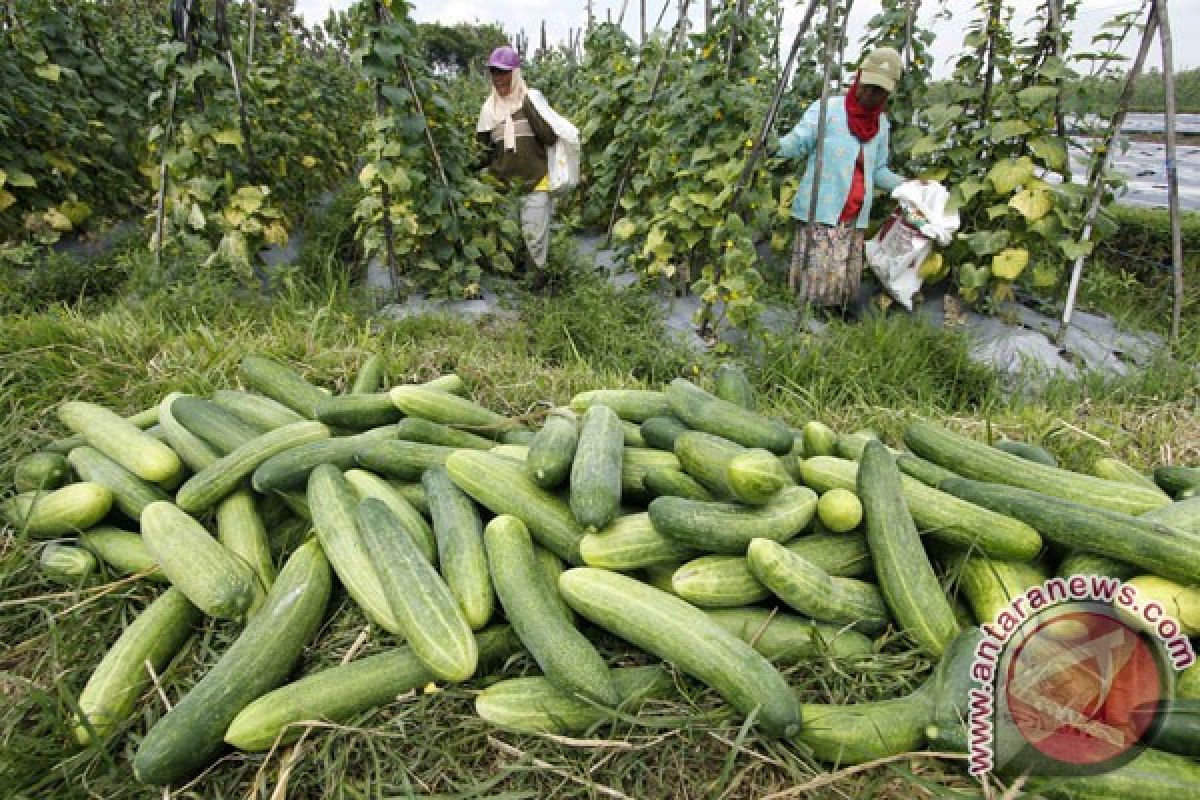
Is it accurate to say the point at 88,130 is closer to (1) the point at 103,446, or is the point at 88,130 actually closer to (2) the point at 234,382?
(2) the point at 234,382

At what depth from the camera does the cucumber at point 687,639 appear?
146 cm

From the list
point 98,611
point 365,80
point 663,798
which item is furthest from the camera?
point 365,80

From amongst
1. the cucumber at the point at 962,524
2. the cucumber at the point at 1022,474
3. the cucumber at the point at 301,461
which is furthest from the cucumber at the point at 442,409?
the cucumber at the point at 1022,474

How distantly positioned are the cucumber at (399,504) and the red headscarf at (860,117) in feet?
15.7

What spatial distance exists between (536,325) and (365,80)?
2430 millimetres

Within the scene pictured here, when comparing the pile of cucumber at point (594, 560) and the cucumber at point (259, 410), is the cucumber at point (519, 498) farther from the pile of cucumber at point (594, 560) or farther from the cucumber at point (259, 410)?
the cucumber at point (259, 410)

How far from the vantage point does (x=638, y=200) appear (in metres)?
6.94

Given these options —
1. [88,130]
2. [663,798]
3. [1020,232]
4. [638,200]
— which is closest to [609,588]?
[663,798]

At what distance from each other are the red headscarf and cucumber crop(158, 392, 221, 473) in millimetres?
5045

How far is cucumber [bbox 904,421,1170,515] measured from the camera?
1.90 meters

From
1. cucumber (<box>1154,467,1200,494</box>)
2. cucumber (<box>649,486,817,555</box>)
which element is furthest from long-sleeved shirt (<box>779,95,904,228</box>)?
cucumber (<box>649,486,817,555</box>)

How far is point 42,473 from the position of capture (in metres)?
2.31

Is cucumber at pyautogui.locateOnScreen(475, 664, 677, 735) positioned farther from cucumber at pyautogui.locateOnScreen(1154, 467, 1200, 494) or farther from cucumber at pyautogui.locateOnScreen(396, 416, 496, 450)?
cucumber at pyautogui.locateOnScreen(1154, 467, 1200, 494)

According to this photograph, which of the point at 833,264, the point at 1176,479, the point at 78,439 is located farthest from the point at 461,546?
the point at 833,264
